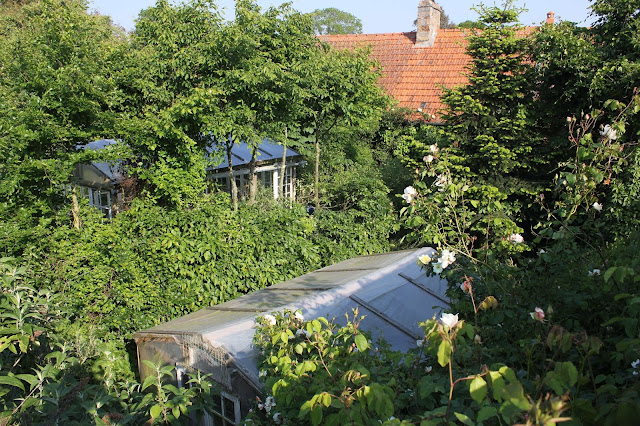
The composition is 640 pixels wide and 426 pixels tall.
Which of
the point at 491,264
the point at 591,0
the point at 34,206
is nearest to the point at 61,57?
the point at 34,206

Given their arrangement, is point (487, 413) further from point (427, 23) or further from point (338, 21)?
point (338, 21)

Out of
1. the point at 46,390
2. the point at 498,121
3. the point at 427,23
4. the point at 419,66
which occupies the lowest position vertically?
the point at 46,390

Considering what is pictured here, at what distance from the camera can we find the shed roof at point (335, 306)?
411 cm

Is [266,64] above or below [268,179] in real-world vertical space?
above

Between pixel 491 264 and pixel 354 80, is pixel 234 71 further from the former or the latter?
pixel 491 264

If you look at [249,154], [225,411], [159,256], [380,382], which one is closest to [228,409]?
[225,411]

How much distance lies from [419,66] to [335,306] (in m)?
11.7

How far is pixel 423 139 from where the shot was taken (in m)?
10.5

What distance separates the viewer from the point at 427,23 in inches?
587

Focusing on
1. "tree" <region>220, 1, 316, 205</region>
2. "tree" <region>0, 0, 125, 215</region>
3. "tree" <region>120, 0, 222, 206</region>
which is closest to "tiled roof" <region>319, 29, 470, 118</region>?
Answer: "tree" <region>220, 1, 316, 205</region>

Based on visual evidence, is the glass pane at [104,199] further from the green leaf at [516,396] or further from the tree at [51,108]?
the green leaf at [516,396]

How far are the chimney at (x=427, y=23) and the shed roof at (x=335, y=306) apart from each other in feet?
35.4

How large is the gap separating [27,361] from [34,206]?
10.00ft

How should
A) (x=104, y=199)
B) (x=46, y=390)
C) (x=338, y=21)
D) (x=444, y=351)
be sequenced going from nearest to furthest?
(x=444, y=351)
(x=46, y=390)
(x=104, y=199)
(x=338, y=21)
